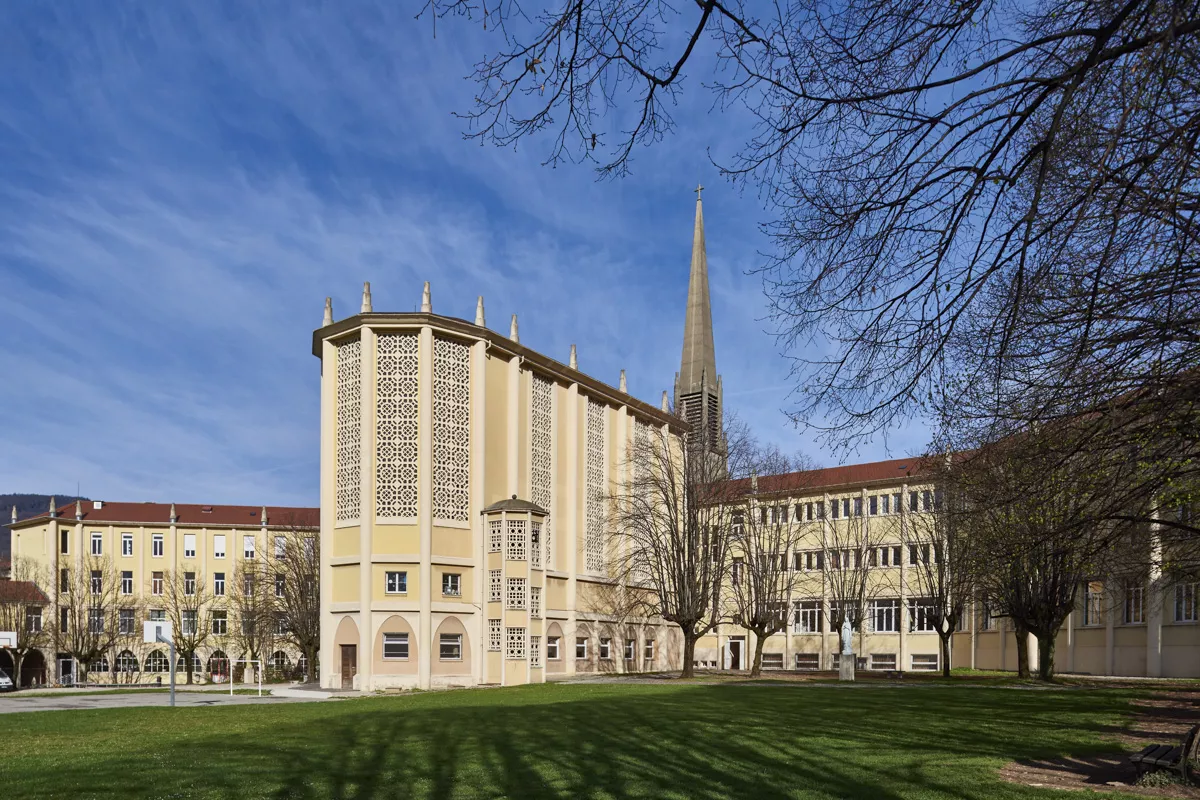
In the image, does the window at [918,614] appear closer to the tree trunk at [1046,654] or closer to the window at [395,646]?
the tree trunk at [1046,654]

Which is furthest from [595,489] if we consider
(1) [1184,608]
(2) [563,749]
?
(2) [563,749]

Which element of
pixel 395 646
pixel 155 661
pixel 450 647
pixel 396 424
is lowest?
pixel 155 661

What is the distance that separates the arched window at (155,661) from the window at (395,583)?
4735cm

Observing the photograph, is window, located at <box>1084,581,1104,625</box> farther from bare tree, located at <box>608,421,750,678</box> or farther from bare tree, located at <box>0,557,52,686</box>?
bare tree, located at <box>0,557,52,686</box>

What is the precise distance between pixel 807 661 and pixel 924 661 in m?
8.88

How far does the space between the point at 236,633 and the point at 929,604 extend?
180ft

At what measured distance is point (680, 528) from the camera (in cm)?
5478

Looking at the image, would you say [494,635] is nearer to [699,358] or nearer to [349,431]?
[349,431]

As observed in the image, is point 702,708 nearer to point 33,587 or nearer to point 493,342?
point 493,342

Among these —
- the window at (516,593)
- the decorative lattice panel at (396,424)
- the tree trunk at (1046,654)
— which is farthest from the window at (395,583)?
the tree trunk at (1046,654)

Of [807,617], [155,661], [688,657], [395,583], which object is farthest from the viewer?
[155,661]

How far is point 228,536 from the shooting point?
87250 millimetres

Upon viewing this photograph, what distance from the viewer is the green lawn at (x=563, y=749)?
11609 mm

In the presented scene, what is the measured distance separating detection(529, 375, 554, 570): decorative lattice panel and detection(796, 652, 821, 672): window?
26.5m
